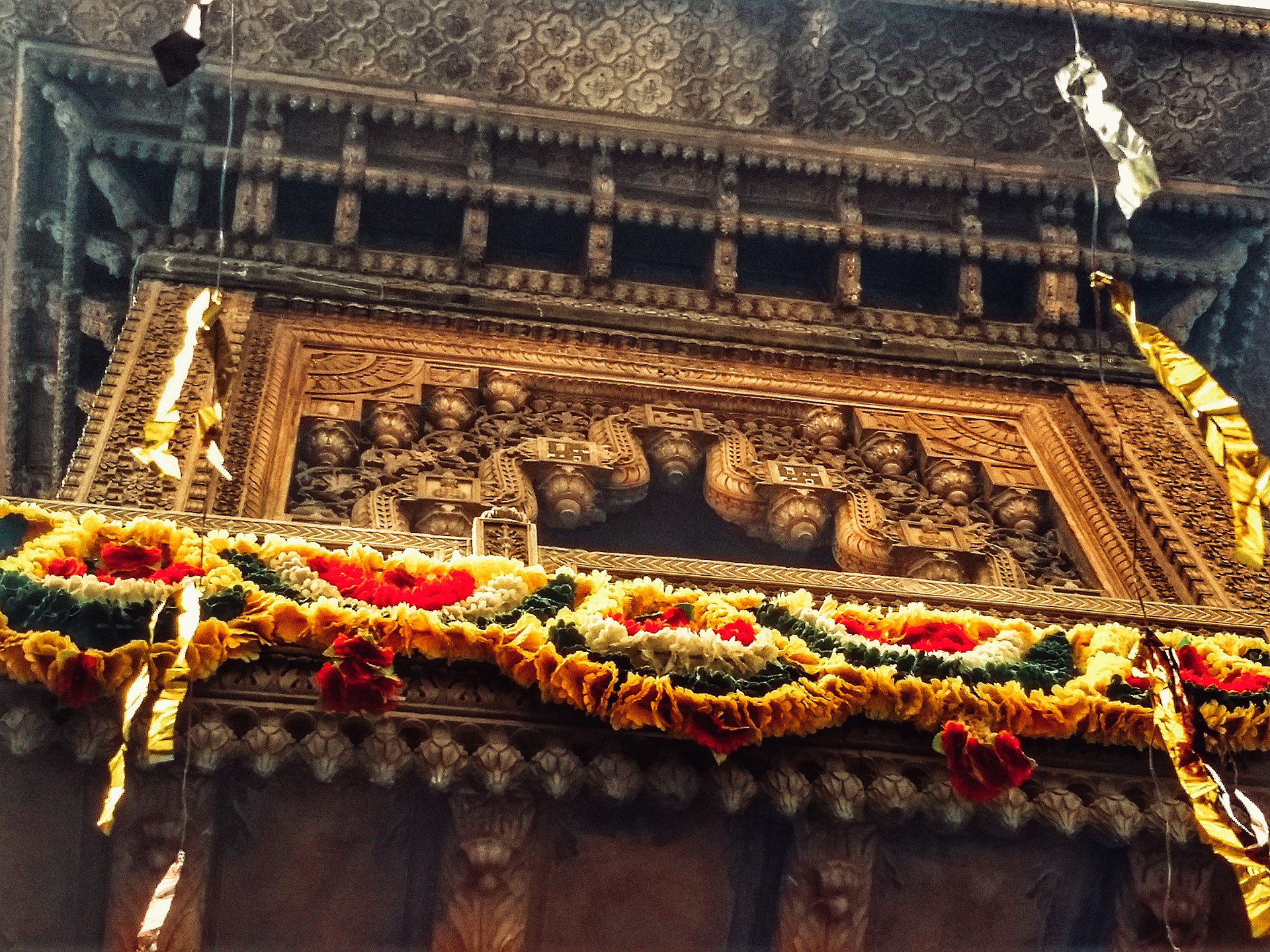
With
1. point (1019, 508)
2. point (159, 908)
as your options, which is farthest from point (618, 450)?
point (159, 908)

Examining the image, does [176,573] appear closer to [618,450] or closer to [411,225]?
[618,450]

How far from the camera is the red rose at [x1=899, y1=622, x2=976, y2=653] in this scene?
15.5ft

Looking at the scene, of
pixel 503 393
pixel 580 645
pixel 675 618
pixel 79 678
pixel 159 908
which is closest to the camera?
pixel 159 908

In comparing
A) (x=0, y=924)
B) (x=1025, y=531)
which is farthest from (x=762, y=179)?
(x=0, y=924)

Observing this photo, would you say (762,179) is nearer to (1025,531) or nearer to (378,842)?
(1025,531)

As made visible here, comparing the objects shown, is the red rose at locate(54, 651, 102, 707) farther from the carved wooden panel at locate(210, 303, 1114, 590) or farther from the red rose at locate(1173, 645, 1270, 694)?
the red rose at locate(1173, 645, 1270, 694)

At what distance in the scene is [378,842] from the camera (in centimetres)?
440

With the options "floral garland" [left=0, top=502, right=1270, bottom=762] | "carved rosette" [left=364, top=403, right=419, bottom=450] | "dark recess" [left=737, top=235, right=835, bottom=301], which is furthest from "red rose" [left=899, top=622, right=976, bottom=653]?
"dark recess" [left=737, top=235, right=835, bottom=301]

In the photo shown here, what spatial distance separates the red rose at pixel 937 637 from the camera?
471 cm

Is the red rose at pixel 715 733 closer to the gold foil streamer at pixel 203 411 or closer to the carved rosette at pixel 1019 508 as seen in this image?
the gold foil streamer at pixel 203 411

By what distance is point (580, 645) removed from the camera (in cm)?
436

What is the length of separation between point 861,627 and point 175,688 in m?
2.09

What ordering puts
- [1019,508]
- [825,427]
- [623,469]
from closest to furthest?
[623,469] → [1019,508] → [825,427]

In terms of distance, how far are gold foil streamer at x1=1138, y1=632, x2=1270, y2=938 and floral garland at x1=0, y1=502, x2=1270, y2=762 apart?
0.26 meters
